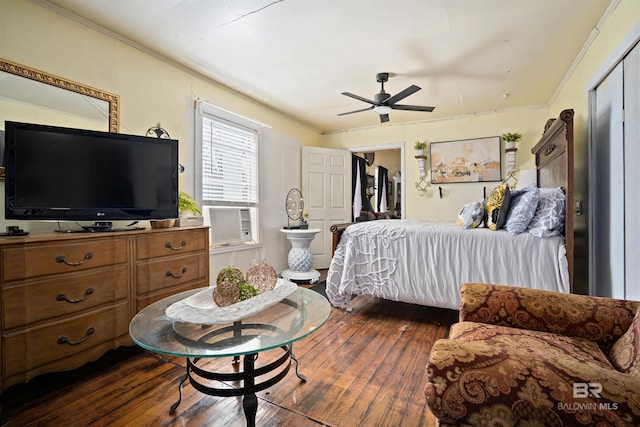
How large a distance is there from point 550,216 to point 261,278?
6.72ft

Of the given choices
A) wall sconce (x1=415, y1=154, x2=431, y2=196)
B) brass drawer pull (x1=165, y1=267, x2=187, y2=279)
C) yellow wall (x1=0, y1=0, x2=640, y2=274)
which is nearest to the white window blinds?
yellow wall (x1=0, y1=0, x2=640, y2=274)

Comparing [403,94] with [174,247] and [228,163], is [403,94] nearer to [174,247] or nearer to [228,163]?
[228,163]

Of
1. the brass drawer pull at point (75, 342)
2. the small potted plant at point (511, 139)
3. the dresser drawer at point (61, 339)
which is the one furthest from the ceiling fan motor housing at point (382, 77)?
the brass drawer pull at point (75, 342)

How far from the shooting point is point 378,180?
738 cm

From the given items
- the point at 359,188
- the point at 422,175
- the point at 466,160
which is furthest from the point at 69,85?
the point at 359,188

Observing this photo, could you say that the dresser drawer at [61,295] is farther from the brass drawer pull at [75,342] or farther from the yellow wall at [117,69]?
the yellow wall at [117,69]

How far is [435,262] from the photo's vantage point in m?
2.33

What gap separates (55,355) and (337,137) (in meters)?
4.89

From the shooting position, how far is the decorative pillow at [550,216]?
199cm

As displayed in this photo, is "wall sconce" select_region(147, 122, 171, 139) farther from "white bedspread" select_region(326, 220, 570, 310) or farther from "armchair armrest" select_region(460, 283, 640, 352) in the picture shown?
"armchair armrest" select_region(460, 283, 640, 352)

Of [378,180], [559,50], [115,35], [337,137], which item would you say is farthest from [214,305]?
[378,180]

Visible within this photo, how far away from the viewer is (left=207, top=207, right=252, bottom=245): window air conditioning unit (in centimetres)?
321

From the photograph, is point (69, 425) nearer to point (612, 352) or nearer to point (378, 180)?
point (612, 352)

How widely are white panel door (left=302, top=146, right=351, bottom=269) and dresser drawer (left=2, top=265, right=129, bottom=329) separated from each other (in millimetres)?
3168
